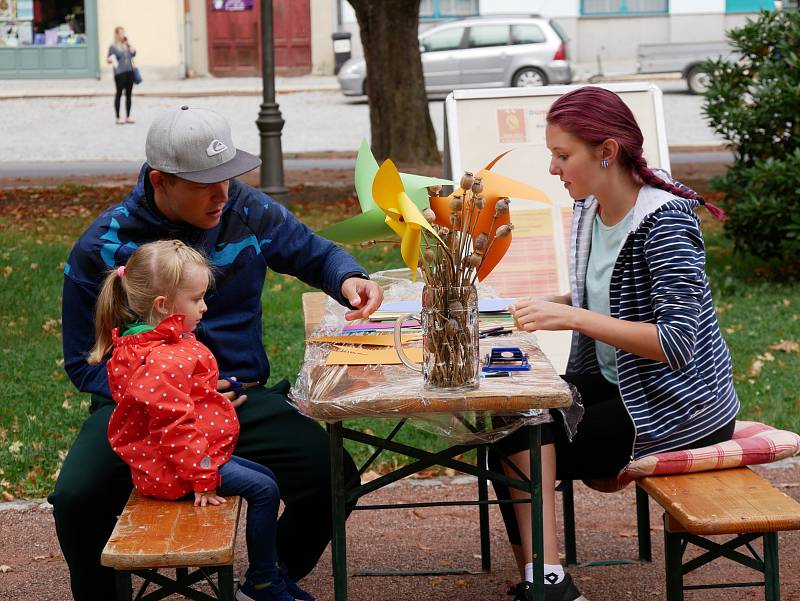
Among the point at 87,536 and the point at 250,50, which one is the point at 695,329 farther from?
the point at 250,50

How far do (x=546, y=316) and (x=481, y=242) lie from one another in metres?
0.34

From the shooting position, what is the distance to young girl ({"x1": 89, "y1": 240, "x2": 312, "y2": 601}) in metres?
3.06

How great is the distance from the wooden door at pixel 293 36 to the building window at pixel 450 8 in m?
3.16

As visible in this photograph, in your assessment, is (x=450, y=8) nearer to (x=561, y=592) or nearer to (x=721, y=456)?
(x=721, y=456)

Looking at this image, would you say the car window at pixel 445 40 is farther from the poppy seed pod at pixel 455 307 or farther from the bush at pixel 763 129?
the poppy seed pod at pixel 455 307

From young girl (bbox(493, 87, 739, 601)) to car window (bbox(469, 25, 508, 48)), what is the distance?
21.9 metres

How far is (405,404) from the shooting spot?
2957mm

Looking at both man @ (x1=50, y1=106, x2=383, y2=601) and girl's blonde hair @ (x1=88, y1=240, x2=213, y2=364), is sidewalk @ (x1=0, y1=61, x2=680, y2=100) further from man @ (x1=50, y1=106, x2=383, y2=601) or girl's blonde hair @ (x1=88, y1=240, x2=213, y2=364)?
girl's blonde hair @ (x1=88, y1=240, x2=213, y2=364)

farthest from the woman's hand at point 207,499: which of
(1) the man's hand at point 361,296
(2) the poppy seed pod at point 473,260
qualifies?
(2) the poppy seed pod at point 473,260

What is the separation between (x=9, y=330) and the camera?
745cm

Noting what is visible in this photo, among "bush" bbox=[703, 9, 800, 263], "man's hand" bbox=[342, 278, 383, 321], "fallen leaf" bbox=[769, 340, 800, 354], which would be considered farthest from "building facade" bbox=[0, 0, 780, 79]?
"man's hand" bbox=[342, 278, 383, 321]

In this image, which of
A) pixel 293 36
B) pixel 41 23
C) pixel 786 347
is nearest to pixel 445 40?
pixel 293 36

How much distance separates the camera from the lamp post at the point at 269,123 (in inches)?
465

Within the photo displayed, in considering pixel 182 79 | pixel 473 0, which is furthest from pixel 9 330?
pixel 473 0
